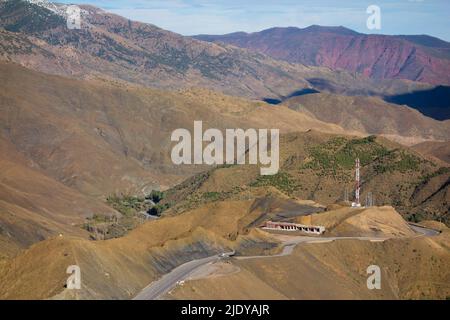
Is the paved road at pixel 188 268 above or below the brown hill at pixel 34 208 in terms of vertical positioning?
above

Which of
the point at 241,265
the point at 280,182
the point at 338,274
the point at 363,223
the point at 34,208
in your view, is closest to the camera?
the point at 241,265

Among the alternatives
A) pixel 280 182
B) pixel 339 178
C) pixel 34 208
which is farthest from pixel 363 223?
pixel 34 208

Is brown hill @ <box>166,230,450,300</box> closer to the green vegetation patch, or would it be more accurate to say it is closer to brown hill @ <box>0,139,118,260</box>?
brown hill @ <box>0,139,118,260</box>

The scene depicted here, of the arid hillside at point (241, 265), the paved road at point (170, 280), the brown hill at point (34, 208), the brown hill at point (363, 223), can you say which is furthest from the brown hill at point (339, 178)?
the paved road at point (170, 280)

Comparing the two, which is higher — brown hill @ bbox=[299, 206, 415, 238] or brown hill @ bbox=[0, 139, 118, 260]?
brown hill @ bbox=[299, 206, 415, 238]

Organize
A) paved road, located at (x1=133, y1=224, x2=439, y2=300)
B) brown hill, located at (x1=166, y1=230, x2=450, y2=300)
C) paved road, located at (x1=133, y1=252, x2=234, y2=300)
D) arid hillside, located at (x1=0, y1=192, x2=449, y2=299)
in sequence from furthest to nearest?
brown hill, located at (x1=166, y1=230, x2=450, y2=300) → paved road, located at (x1=133, y1=224, x2=439, y2=300) → paved road, located at (x1=133, y1=252, x2=234, y2=300) → arid hillside, located at (x1=0, y1=192, x2=449, y2=299)

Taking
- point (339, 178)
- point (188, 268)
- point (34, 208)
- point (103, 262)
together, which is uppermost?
point (103, 262)

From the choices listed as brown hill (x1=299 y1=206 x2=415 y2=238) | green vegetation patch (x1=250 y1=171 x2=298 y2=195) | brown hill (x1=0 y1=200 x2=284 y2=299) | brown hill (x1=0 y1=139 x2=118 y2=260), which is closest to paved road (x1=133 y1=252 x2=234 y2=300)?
brown hill (x1=0 y1=200 x2=284 y2=299)

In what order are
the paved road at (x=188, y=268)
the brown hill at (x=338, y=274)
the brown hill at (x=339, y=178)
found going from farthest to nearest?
the brown hill at (x=339, y=178) → the brown hill at (x=338, y=274) → the paved road at (x=188, y=268)

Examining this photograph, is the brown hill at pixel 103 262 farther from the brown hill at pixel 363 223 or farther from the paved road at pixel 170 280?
the brown hill at pixel 363 223

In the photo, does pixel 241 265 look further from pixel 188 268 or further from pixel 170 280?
pixel 170 280

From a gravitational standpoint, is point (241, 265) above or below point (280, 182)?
above
